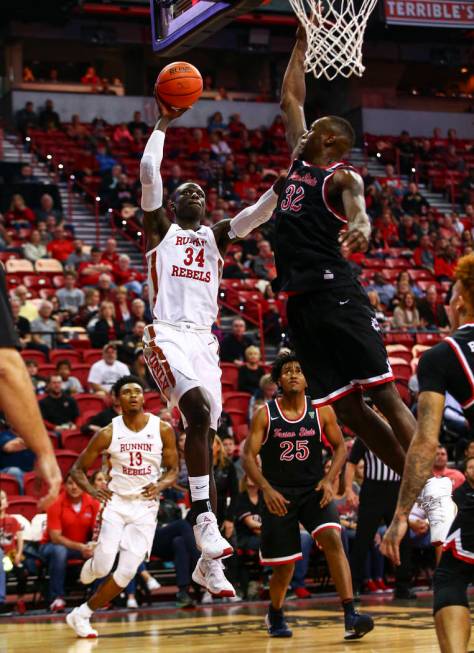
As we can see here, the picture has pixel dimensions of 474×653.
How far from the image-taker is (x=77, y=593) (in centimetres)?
1159

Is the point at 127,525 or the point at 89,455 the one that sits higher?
the point at 89,455

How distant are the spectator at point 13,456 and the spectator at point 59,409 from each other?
1.95 ft

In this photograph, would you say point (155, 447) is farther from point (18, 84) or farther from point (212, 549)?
point (18, 84)

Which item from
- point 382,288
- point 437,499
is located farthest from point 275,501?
point 382,288

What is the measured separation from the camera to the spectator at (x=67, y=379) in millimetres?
→ 13297

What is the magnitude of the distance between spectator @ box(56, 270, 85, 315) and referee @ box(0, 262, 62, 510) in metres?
12.0

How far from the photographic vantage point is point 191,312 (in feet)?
22.9

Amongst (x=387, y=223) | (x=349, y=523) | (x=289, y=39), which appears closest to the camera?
(x=349, y=523)

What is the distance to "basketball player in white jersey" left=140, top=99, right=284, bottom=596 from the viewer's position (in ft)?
21.7

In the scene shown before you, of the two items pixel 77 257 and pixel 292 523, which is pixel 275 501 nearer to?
pixel 292 523

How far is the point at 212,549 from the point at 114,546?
Result: 11.0ft

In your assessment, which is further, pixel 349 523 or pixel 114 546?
pixel 349 523

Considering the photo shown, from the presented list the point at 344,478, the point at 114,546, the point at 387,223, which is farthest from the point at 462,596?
→ the point at 387,223

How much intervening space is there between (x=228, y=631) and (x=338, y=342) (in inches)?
150
